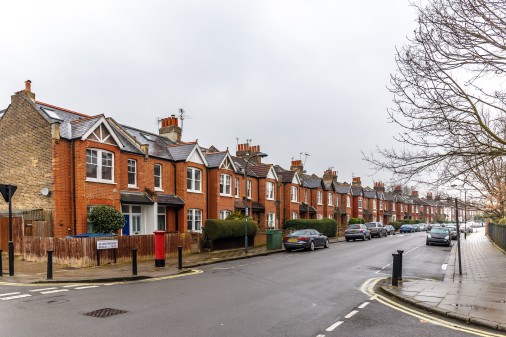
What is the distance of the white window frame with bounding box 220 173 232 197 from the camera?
1308 inches

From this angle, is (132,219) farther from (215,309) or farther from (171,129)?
(215,309)

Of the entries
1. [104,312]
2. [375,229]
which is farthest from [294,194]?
[104,312]

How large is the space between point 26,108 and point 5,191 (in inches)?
367

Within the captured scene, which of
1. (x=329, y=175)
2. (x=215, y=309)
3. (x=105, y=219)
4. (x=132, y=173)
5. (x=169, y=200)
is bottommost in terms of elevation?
(x=215, y=309)

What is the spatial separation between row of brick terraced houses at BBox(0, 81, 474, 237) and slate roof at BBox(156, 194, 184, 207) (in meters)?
0.08

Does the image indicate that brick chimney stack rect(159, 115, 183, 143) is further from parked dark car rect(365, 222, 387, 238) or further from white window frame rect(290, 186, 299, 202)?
parked dark car rect(365, 222, 387, 238)

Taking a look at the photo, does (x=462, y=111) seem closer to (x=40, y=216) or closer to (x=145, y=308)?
(x=145, y=308)

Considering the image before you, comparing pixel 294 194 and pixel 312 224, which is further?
pixel 294 194

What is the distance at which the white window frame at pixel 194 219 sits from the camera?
29812mm

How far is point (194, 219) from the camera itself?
99.2 feet

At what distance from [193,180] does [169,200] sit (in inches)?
132

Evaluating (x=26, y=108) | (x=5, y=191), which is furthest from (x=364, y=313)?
(x=26, y=108)

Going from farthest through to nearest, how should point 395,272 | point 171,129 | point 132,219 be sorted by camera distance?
point 171,129, point 132,219, point 395,272

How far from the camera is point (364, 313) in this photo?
30.4 feet
